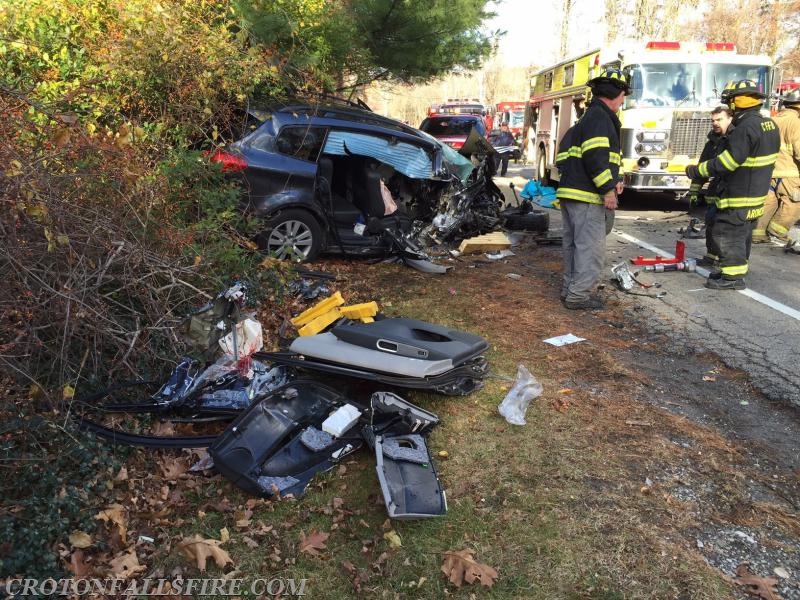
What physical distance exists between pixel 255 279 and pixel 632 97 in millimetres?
8131

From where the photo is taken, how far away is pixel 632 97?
407 inches

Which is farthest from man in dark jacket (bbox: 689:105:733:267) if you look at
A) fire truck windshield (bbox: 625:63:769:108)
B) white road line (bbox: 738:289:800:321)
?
fire truck windshield (bbox: 625:63:769:108)

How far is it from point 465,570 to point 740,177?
17.2 ft

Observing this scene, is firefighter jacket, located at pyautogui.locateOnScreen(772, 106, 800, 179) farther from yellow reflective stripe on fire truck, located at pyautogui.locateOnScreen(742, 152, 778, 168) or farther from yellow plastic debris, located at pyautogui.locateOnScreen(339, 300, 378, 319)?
yellow plastic debris, located at pyautogui.locateOnScreen(339, 300, 378, 319)

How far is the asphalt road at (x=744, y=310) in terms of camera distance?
13.8 ft

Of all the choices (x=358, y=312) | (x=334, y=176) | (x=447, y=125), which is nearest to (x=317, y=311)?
(x=358, y=312)

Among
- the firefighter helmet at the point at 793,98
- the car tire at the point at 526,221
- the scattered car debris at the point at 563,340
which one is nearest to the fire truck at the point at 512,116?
the car tire at the point at 526,221

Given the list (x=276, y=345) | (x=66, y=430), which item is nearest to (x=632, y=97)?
(x=276, y=345)

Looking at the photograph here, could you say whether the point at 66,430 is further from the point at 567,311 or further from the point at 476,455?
the point at 567,311

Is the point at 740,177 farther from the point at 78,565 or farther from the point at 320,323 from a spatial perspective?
the point at 78,565

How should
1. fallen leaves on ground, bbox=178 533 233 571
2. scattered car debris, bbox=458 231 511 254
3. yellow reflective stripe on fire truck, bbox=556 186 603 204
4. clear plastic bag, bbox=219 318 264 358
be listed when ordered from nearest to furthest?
fallen leaves on ground, bbox=178 533 233 571
clear plastic bag, bbox=219 318 264 358
yellow reflective stripe on fire truck, bbox=556 186 603 204
scattered car debris, bbox=458 231 511 254

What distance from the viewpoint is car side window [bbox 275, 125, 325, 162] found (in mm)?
6238

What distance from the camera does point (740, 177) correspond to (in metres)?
5.91

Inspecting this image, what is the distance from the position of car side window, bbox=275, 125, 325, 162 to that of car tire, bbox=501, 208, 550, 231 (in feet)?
11.6
